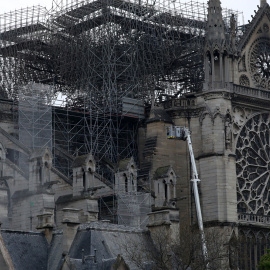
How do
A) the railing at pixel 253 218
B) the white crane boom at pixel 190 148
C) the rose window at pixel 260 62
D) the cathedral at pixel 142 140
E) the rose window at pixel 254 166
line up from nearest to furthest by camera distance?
the white crane boom at pixel 190 148, the cathedral at pixel 142 140, the railing at pixel 253 218, the rose window at pixel 254 166, the rose window at pixel 260 62

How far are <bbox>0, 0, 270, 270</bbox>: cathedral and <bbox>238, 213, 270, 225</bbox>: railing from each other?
105 millimetres

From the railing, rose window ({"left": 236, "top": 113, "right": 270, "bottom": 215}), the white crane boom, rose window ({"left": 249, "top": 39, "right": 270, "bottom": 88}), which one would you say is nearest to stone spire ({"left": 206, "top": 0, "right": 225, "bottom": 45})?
rose window ({"left": 249, "top": 39, "right": 270, "bottom": 88})

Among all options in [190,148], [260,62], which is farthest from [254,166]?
[190,148]

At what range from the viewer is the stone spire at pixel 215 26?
6750 cm

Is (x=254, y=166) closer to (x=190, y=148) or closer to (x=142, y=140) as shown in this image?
(x=142, y=140)

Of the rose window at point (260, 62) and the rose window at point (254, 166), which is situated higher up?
the rose window at point (260, 62)

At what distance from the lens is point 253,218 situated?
66.4m

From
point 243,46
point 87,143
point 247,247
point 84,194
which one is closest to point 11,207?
point 84,194

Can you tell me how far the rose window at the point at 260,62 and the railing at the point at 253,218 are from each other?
28.8ft

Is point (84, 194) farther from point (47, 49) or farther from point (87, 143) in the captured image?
point (47, 49)

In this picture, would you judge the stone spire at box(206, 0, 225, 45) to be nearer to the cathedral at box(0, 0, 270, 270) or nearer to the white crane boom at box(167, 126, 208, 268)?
the cathedral at box(0, 0, 270, 270)

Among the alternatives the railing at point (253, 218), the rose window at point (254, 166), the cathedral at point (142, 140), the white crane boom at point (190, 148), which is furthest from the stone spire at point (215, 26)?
the railing at point (253, 218)

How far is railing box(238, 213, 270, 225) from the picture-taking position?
65375 mm

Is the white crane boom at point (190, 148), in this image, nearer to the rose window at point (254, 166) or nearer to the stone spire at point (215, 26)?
the rose window at point (254, 166)
